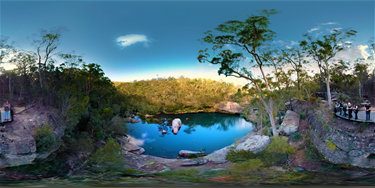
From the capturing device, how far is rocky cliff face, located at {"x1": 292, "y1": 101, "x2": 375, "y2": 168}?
5.78 m

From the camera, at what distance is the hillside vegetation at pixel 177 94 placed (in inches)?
761

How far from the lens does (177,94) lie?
21062 millimetres

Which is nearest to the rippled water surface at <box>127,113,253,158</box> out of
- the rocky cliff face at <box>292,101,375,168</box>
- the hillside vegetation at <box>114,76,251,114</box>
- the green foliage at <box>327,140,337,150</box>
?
the hillside vegetation at <box>114,76,251,114</box>

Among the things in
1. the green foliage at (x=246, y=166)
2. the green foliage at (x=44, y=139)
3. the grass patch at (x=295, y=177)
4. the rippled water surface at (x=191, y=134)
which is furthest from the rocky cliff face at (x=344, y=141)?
the green foliage at (x=44, y=139)

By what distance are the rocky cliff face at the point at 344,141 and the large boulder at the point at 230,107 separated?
12520 mm

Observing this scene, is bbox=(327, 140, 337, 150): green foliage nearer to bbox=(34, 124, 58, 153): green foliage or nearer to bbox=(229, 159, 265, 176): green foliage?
bbox=(229, 159, 265, 176): green foliage

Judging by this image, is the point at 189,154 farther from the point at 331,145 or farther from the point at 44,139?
the point at 44,139

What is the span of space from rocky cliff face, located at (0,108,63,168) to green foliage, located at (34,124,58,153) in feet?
0.44

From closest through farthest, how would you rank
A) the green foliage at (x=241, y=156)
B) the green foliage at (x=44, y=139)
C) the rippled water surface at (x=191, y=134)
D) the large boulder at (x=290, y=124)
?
the green foliage at (x=44, y=139) → the green foliage at (x=241, y=156) → the large boulder at (x=290, y=124) → the rippled water surface at (x=191, y=134)

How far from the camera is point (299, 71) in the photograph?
10.7 m

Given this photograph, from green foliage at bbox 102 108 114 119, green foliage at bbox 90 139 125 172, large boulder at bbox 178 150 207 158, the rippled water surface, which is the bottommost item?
large boulder at bbox 178 150 207 158

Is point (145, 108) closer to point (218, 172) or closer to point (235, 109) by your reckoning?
point (235, 109)

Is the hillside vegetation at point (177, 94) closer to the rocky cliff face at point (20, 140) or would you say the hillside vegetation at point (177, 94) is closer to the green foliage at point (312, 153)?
the rocky cliff face at point (20, 140)

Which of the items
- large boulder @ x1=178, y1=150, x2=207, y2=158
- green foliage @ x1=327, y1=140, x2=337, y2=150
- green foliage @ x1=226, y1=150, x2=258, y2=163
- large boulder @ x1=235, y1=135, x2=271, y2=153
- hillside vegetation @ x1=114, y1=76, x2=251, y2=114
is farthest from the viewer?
hillside vegetation @ x1=114, y1=76, x2=251, y2=114
